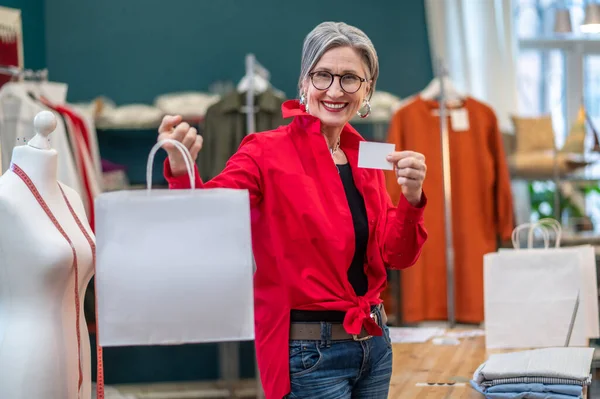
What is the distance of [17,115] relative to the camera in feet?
14.6

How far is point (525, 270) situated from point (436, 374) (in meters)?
0.61

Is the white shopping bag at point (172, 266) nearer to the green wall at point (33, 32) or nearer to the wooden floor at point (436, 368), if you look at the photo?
the wooden floor at point (436, 368)

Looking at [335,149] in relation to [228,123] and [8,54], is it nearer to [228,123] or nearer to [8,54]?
[8,54]

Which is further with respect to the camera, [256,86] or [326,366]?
[256,86]

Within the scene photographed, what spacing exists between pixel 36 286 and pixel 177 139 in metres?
0.58

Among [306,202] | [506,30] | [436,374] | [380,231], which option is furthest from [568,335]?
[506,30]

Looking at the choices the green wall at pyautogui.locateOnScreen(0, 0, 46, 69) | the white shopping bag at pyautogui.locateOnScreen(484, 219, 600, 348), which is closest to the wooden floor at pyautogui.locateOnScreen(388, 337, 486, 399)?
the white shopping bag at pyautogui.locateOnScreen(484, 219, 600, 348)

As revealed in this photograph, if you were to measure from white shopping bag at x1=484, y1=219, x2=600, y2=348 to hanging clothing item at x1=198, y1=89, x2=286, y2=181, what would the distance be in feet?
8.43

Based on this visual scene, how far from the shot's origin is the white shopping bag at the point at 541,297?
9.61 feet

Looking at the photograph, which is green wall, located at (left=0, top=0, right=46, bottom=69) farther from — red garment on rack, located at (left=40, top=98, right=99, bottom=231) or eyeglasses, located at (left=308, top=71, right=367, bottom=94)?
eyeglasses, located at (left=308, top=71, right=367, bottom=94)

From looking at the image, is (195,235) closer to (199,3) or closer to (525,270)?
(525,270)

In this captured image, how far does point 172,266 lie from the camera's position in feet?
4.74

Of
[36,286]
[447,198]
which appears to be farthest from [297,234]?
[447,198]

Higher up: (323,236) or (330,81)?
(330,81)
